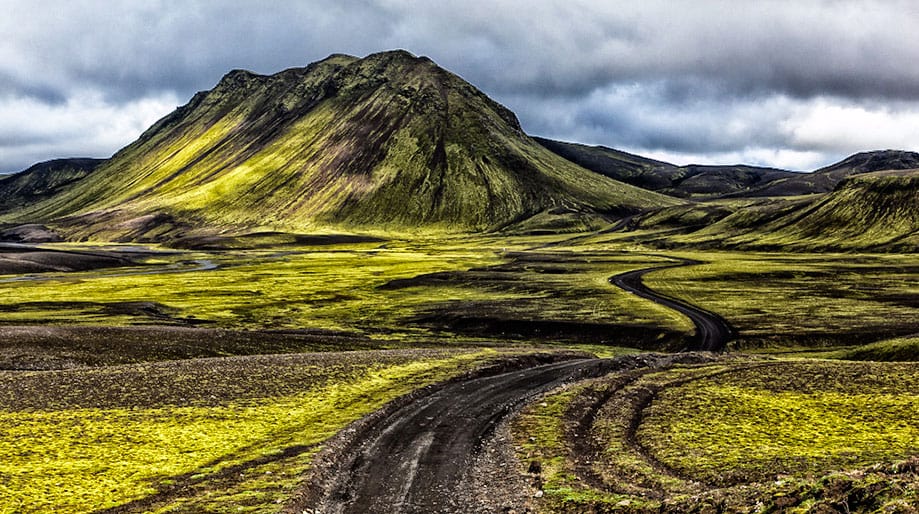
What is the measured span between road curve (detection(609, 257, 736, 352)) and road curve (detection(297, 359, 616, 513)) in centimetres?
3313

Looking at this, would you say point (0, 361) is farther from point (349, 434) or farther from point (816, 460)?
point (816, 460)

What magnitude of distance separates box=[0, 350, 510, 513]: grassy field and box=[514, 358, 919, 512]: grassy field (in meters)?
11.4

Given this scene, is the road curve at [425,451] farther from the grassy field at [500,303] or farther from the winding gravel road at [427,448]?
the grassy field at [500,303]

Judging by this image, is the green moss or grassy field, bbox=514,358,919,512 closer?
grassy field, bbox=514,358,919,512

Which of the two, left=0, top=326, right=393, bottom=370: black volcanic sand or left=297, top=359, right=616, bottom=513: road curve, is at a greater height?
left=0, top=326, right=393, bottom=370: black volcanic sand

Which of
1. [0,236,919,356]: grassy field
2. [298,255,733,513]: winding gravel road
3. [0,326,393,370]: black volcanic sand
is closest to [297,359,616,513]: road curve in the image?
[298,255,733,513]: winding gravel road

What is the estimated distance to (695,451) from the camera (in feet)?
94.9

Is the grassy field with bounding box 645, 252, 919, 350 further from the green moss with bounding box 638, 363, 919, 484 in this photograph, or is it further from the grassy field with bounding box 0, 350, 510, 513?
the grassy field with bounding box 0, 350, 510, 513

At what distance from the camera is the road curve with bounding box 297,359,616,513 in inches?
982

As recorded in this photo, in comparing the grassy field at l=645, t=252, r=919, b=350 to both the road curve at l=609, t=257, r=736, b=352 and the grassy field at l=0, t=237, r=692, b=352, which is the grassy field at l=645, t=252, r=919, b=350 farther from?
the grassy field at l=0, t=237, r=692, b=352

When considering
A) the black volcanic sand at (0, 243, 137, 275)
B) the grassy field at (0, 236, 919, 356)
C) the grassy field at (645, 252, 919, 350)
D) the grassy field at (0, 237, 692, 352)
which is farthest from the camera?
the black volcanic sand at (0, 243, 137, 275)

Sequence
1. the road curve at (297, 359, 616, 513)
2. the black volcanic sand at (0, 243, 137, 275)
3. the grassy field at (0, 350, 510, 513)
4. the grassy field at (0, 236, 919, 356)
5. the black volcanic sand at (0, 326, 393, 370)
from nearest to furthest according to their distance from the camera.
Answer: the road curve at (297, 359, 616, 513) → the grassy field at (0, 350, 510, 513) → the black volcanic sand at (0, 326, 393, 370) → the grassy field at (0, 236, 919, 356) → the black volcanic sand at (0, 243, 137, 275)

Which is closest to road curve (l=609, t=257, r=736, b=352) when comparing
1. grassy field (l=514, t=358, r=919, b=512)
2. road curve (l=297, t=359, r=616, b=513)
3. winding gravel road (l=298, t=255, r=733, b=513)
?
grassy field (l=514, t=358, r=919, b=512)

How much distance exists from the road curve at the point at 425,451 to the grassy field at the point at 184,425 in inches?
80.7
